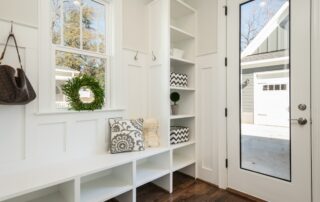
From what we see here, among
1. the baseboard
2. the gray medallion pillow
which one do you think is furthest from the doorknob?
the gray medallion pillow

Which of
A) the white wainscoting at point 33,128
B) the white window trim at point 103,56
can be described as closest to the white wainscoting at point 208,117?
the white window trim at point 103,56

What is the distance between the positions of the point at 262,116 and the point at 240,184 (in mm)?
847

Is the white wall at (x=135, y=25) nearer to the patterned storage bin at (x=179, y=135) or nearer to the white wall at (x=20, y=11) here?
the white wall at (x=20, y=11)

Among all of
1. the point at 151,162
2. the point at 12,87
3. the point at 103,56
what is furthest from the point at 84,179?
the point at 103,56

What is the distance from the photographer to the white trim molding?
5.45ft

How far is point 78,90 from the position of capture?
183 cm

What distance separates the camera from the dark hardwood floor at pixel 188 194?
2078 millimetres

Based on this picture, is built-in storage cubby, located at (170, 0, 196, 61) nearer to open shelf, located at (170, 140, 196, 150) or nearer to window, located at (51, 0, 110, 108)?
window, located at (51, 0, 110, 108)

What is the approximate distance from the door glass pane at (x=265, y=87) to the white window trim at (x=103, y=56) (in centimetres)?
146

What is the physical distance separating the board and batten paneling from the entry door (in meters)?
0.18

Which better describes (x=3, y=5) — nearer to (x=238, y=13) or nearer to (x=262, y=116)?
(x=238, y=13)

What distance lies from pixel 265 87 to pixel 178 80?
1.01 m

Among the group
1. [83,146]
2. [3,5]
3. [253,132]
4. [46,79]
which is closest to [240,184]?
[253,132]

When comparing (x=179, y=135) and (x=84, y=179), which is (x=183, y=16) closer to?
(x=179, y=135)
